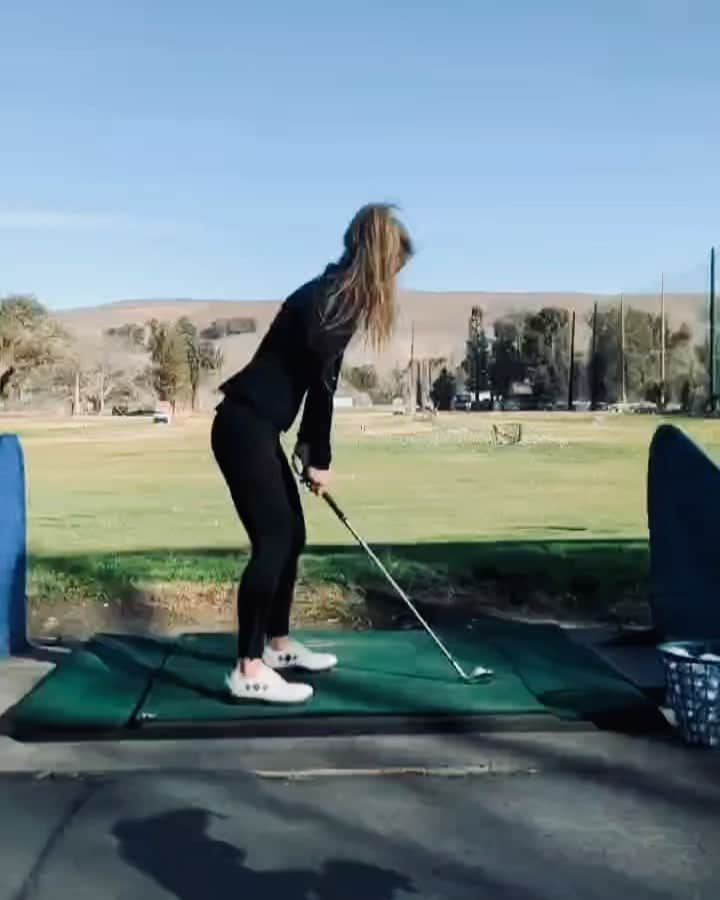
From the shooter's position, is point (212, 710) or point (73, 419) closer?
point (212, 710)

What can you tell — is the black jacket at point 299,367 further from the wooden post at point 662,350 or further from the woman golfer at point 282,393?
the wooden post at point 662,350

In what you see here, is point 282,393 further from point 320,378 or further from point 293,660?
point 293,660

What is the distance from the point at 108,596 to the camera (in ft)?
22.1

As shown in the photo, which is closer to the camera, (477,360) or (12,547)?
(12,547)

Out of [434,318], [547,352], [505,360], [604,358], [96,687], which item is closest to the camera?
[96,687]

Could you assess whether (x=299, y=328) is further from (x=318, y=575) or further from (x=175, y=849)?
(x=318, y=575)

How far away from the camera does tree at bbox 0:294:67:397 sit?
11.8 meters

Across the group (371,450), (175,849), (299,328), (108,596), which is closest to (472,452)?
(371,450)

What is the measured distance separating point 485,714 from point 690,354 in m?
7.78

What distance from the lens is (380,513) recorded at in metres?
8.94

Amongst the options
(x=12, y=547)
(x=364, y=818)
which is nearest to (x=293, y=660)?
(x=12, y=547)

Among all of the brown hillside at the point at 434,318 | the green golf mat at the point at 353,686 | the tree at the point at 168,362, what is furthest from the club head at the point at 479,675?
the tree at the point at 168,362

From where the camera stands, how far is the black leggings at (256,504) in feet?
15.0

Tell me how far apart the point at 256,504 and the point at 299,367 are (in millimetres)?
520
